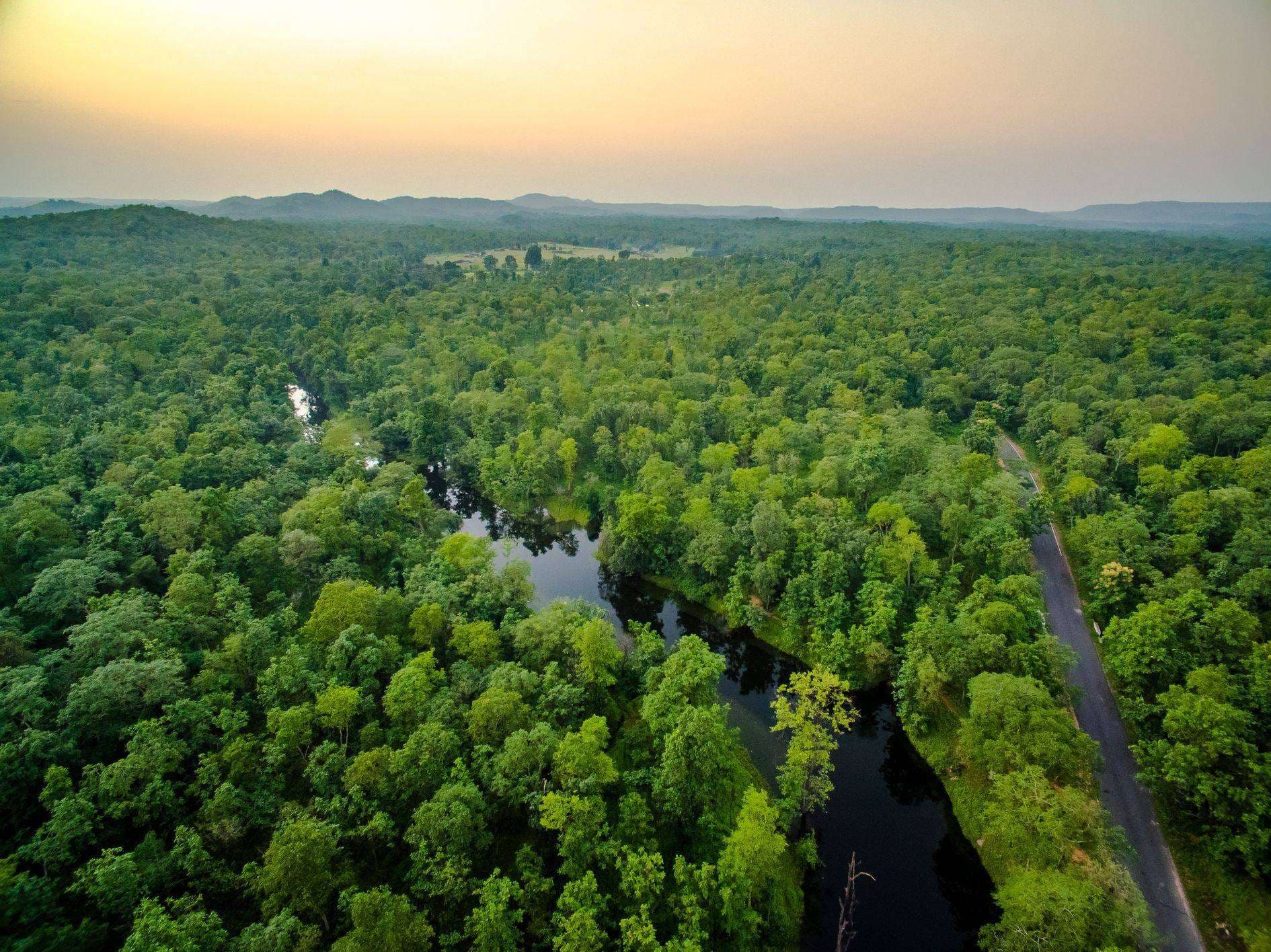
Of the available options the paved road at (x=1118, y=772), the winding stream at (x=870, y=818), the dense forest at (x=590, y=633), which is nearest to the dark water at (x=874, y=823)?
the winding stream at (x=870, y=818)

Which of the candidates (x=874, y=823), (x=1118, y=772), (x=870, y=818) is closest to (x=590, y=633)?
(x=870, y=818)

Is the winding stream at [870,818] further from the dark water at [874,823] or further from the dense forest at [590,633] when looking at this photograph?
the dense forest at [590,633]

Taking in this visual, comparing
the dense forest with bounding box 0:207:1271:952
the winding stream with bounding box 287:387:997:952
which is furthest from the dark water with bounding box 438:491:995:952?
the dense forest with bounding box 0:207:1271:952

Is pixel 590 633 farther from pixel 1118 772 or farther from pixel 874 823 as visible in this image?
pixel 1118 772

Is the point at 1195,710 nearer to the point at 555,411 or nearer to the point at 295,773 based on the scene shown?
the point at 295,773

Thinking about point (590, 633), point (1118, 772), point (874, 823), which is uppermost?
point (590, 633)

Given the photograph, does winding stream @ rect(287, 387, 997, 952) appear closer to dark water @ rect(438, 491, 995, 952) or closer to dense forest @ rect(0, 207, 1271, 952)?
dark water @ rect(438, 491, 995, 952)
